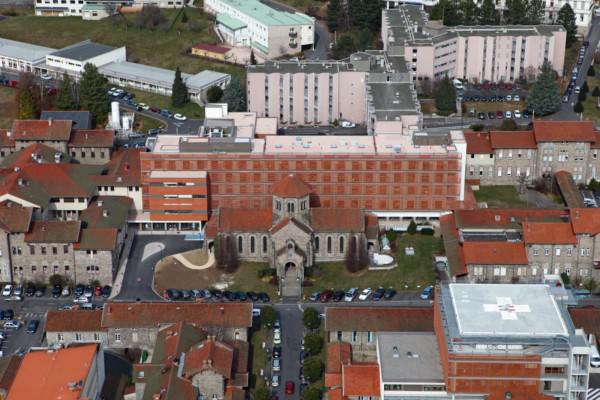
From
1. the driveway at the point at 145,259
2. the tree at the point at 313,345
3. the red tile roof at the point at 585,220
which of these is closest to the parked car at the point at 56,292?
the driveway at the point at 145,259

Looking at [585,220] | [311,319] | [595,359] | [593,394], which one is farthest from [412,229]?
[593,394]

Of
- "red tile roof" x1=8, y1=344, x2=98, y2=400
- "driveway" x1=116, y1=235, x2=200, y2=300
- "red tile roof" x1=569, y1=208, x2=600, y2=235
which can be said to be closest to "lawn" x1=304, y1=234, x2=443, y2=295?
"red tile roof" x1=569, y1=208, x2=600, y2=235

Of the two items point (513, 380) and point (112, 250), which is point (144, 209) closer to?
point (112, 250)

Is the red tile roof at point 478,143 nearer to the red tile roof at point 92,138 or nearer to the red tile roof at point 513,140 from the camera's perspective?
the red tile roof at point 513,140

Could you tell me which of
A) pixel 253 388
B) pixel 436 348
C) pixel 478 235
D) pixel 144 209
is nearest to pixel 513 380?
pixel 436 348

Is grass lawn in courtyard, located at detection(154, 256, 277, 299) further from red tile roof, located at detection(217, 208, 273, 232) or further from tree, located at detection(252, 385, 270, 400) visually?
tree, located at detection(252, 385, 270, 400)

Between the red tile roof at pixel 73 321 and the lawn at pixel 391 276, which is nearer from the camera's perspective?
the red tile roof at pixel 73 321

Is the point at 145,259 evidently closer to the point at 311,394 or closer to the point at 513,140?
the point at 311,394
